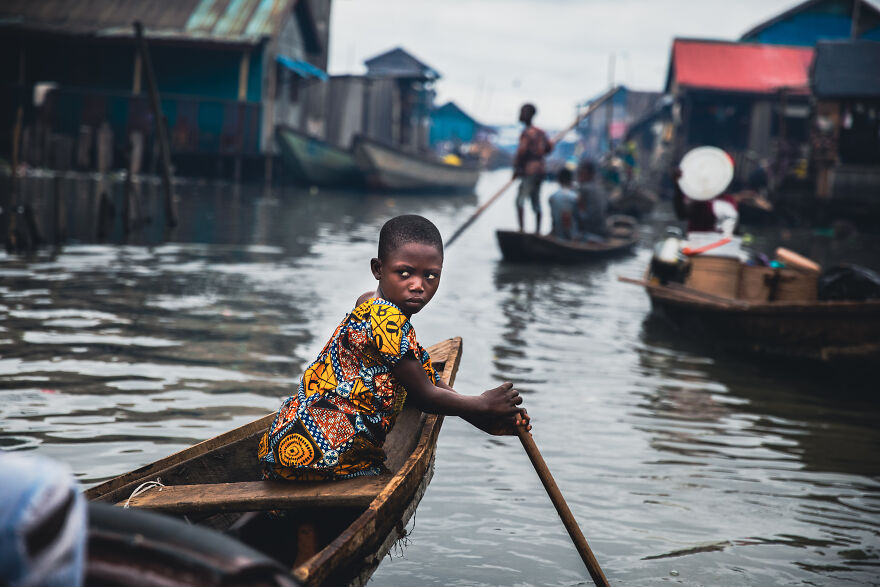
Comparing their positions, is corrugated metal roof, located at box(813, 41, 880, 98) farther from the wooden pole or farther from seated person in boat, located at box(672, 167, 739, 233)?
the wooden pole

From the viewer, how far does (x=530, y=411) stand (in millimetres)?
5484

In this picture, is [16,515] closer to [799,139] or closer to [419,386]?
[419,386]

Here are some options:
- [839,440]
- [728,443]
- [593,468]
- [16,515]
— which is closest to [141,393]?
[593,468]

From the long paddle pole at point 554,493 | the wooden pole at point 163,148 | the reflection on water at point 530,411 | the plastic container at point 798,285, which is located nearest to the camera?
the long paddle pole at point 554,493

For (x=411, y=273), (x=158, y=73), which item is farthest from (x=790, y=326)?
(x=158, y=73)

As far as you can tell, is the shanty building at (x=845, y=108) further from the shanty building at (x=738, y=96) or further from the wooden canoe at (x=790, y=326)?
the wooden canoe at (x=790, y=326)

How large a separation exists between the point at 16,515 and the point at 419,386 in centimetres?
181

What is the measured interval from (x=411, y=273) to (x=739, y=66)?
27.8 meters

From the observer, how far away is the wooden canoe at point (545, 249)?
11953 mm

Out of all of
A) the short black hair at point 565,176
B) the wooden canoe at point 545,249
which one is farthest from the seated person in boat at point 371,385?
the short black hair at point 565,176

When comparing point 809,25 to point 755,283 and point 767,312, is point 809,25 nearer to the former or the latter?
point 755,283

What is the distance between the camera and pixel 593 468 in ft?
15.0

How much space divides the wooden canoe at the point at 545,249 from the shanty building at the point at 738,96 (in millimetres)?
14394

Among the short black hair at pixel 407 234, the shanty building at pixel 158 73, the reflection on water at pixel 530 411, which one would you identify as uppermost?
the shanty building at pixel 158 73
